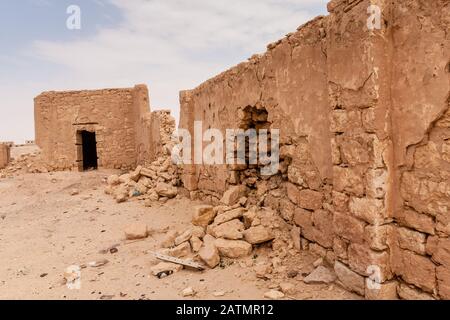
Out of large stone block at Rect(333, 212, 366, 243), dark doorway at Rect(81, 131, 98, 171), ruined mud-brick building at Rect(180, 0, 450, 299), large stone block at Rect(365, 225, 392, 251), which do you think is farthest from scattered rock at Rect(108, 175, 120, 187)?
large stone block at Rect(365, 225, 392, 251)

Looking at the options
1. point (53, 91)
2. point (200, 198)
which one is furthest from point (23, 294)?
point (53, 91)

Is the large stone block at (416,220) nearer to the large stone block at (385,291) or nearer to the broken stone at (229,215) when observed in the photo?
the large stone block at (385,291)

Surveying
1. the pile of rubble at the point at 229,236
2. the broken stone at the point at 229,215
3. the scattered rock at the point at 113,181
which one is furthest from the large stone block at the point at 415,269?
the scattered rock at the point at 113,181

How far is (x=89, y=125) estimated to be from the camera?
486 inches

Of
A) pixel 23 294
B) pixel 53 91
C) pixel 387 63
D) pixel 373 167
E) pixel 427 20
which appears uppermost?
pixel 53 91

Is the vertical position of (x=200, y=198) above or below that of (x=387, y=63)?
below

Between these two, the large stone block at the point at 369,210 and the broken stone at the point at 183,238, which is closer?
the large stone block at the point at 369,210

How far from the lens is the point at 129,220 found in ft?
19.3

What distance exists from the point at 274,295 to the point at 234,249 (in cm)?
89

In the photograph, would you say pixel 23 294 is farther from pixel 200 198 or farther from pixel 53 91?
pixel 53 91

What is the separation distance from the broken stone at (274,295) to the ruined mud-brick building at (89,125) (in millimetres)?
9935

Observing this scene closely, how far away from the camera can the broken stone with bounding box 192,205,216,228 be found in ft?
15.0

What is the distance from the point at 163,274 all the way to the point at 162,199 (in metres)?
3.49

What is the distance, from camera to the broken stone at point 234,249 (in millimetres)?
3619
